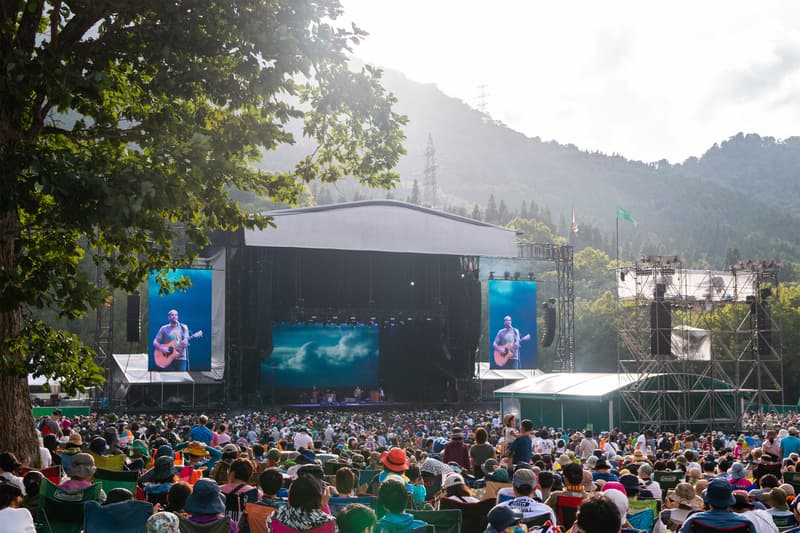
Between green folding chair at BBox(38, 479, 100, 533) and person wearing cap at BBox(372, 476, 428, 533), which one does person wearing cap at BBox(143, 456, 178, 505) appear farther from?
A: person wearing cap at BBox(372, 476, 428, 533)

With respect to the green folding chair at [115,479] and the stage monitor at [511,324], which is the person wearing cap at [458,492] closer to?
the green folding chair at [115,479]

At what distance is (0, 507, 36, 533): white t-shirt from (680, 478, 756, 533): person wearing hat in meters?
4.09

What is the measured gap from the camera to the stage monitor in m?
40.9

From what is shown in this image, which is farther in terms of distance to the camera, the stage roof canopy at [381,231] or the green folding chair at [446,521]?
the stage roof canopy at [381,231]

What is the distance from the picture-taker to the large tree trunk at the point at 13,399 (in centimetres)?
953

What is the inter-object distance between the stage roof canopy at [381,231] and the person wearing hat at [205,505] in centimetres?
3095

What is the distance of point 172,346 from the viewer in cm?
3581

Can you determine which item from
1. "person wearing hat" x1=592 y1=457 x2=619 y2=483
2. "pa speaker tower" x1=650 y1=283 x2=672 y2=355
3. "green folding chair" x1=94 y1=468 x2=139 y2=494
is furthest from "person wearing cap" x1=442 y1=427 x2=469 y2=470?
"pa speaker tower" x1=650 y1=283 x2=672 y2=355

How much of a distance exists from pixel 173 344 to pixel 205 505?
30.7 metres

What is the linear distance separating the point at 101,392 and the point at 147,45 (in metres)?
34.4

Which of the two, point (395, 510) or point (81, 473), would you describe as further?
point (81, 473)

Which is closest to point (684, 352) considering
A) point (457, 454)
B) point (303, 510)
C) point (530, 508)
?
point (457, 454)

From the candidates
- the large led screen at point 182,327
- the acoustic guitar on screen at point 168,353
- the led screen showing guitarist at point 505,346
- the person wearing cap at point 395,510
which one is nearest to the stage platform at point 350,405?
the led screen showing guitarist at point 505,346

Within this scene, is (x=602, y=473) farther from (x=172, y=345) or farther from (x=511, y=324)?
(x=511, y=324)
